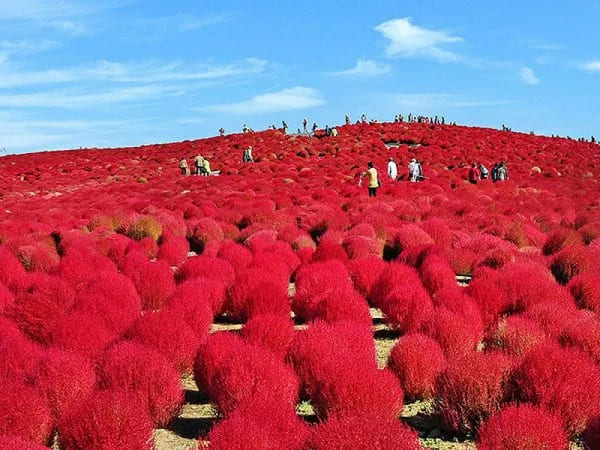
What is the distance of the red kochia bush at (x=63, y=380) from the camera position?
430 centimetres

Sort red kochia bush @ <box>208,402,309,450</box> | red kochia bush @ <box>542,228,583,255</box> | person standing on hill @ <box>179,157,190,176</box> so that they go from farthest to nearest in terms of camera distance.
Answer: person standing on hill @ <box>179,157,190,176</box>
red kochia bush @ <box>542,228,583,255</box>
red kochia bush @ <box>208,402,309,450</box>

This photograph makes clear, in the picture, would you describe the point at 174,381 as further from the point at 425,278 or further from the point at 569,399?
the point at 425,278

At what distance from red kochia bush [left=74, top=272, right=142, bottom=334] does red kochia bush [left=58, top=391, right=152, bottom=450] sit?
219 cm

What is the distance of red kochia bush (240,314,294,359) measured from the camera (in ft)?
17.2

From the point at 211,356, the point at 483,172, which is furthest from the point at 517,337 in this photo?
the point at 483,172

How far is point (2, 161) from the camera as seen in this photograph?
Result: 4769 centimetres

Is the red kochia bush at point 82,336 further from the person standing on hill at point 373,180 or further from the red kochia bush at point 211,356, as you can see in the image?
the person standing on hill at point 373,180

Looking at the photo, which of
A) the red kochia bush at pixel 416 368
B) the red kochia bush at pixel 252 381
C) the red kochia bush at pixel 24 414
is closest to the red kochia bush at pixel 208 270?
the red kochia bush at pixel 416 368

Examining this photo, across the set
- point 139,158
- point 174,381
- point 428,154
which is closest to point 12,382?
point 174,381

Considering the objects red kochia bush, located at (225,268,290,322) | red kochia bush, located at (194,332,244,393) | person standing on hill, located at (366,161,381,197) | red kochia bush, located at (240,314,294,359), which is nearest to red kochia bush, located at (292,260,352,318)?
red kochia bush, located at (225,268,290,322)

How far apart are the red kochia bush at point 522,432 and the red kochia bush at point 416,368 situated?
4.24ft

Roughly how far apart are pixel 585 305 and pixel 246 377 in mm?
4594

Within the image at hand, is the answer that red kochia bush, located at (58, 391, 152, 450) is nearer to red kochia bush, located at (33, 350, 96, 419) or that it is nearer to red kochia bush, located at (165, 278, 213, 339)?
red kochia bush, located at (33, 350, 96, 419)

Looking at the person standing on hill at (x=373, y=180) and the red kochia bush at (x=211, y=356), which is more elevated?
the person standing on hill at (x=373, y=180)
